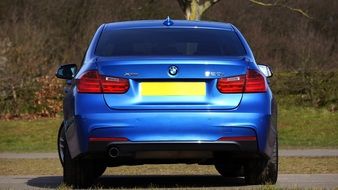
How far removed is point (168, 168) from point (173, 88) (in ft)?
19.0

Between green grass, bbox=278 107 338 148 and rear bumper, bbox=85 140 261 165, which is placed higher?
rear bumper, bbox=85 140 261 165

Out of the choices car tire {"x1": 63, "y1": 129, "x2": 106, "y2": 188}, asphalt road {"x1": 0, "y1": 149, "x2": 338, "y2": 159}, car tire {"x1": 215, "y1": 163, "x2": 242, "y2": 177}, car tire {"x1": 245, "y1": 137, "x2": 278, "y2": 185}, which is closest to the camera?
car tire {"x1": 63, "y1": 129, "x2": 106, "y2": 188}

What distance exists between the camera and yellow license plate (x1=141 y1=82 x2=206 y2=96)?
24.6 feet

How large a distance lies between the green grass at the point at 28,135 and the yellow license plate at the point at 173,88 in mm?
13611

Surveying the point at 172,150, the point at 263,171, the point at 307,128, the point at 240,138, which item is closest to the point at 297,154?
the point at 307,128

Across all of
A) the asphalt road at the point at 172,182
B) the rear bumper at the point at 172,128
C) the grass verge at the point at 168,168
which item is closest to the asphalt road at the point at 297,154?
→ the grass verge at the point at 168,168

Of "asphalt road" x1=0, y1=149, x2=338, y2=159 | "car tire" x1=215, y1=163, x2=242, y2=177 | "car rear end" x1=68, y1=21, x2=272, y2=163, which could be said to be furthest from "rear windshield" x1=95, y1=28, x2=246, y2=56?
"asphalt road" x1=0, y1=149, x2=338, y2=159

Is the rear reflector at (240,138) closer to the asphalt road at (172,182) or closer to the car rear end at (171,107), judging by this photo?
the car rear end at (171,107)

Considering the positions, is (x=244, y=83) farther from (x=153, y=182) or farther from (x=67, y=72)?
(x=153, y=182)

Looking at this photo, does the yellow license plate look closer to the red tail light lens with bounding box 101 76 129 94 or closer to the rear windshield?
the red tail light lens with bounding box 101 76 129 94

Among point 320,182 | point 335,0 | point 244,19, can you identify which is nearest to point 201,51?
point 320,182

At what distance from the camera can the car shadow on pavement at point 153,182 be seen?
905 cm

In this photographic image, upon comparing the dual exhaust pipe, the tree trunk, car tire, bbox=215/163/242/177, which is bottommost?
the tree trunk

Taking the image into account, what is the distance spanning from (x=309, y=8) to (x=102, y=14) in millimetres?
12575
